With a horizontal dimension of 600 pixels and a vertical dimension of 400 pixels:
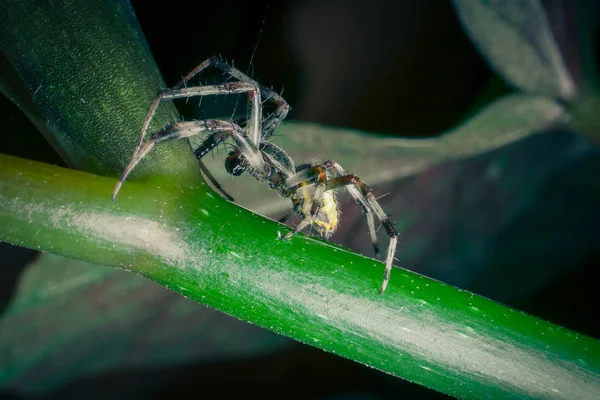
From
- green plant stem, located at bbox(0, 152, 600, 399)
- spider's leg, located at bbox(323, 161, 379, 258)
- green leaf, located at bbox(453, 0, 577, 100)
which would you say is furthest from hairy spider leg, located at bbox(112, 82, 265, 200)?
green leaf, located at bbox(453, 0, 577, 100)

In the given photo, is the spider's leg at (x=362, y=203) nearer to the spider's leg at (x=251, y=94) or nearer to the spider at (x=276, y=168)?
the spider at (x=276, y=168)

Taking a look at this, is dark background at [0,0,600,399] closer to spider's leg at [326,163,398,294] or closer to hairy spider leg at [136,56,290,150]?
hairy spider leg at [136,56,290,150]

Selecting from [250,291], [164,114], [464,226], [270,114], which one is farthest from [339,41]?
[250,291]

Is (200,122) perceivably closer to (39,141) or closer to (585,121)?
(39,141)

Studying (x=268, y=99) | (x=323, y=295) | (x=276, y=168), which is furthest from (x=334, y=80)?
(x=323, y=295)

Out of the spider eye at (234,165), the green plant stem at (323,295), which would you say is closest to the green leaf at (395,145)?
the spider eye at (234,165)

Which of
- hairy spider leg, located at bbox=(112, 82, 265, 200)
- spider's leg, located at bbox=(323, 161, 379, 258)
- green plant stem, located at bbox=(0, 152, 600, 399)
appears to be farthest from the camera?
spider's leg, located at bbox=(323, 161, 379, 258)

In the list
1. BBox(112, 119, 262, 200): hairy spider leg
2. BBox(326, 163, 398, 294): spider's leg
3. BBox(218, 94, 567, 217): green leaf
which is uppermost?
BBox(218, 94, 567, 217): green leaf

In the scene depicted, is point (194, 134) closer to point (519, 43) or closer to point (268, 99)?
point (268, 99)
